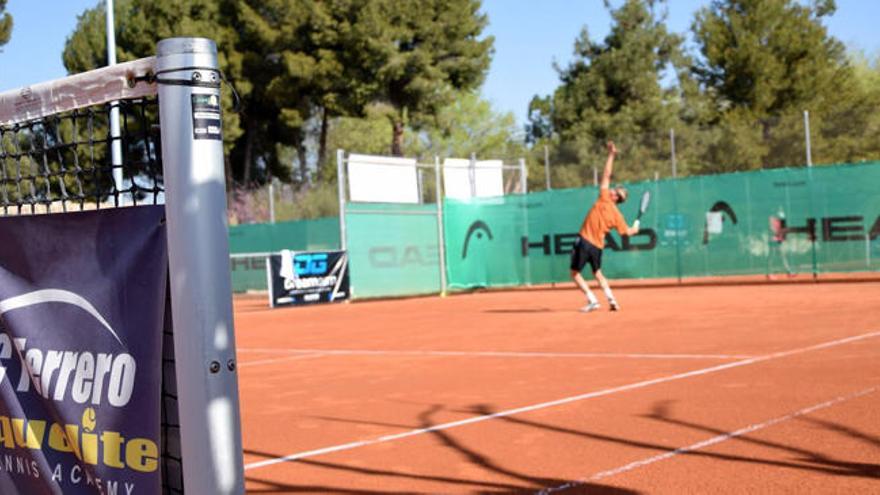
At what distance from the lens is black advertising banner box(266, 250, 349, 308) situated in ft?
65.3

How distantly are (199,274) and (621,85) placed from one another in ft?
128

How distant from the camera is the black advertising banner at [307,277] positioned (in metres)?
19.9

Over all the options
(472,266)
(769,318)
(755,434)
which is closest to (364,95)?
(472,266)

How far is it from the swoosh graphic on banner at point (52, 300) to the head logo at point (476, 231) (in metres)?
20.7

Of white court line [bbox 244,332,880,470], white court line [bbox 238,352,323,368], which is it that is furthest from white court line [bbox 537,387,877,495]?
white court line [bbox 238,352,323,368]

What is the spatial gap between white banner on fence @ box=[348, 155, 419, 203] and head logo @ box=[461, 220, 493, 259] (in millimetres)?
1475

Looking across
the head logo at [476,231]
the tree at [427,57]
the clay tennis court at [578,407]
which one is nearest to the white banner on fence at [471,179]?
the head logo at [476,231]

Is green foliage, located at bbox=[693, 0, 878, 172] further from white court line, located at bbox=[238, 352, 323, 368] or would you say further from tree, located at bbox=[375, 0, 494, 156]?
white court line, located at bbox=[238, 352, 323, 368]

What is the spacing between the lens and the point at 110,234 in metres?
2.73

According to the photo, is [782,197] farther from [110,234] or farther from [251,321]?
[110,234]

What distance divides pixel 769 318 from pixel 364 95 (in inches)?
1118

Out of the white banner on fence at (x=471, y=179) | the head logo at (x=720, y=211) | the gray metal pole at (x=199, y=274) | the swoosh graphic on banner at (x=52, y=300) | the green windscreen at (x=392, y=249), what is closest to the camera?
the gray metal pole at (x=199, y=274)

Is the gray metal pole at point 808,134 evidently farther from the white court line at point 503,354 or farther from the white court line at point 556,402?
A: the white court line at point 503,354

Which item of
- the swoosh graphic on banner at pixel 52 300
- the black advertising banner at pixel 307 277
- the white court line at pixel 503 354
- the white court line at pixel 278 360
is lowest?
the white court line at pixel 278 360
